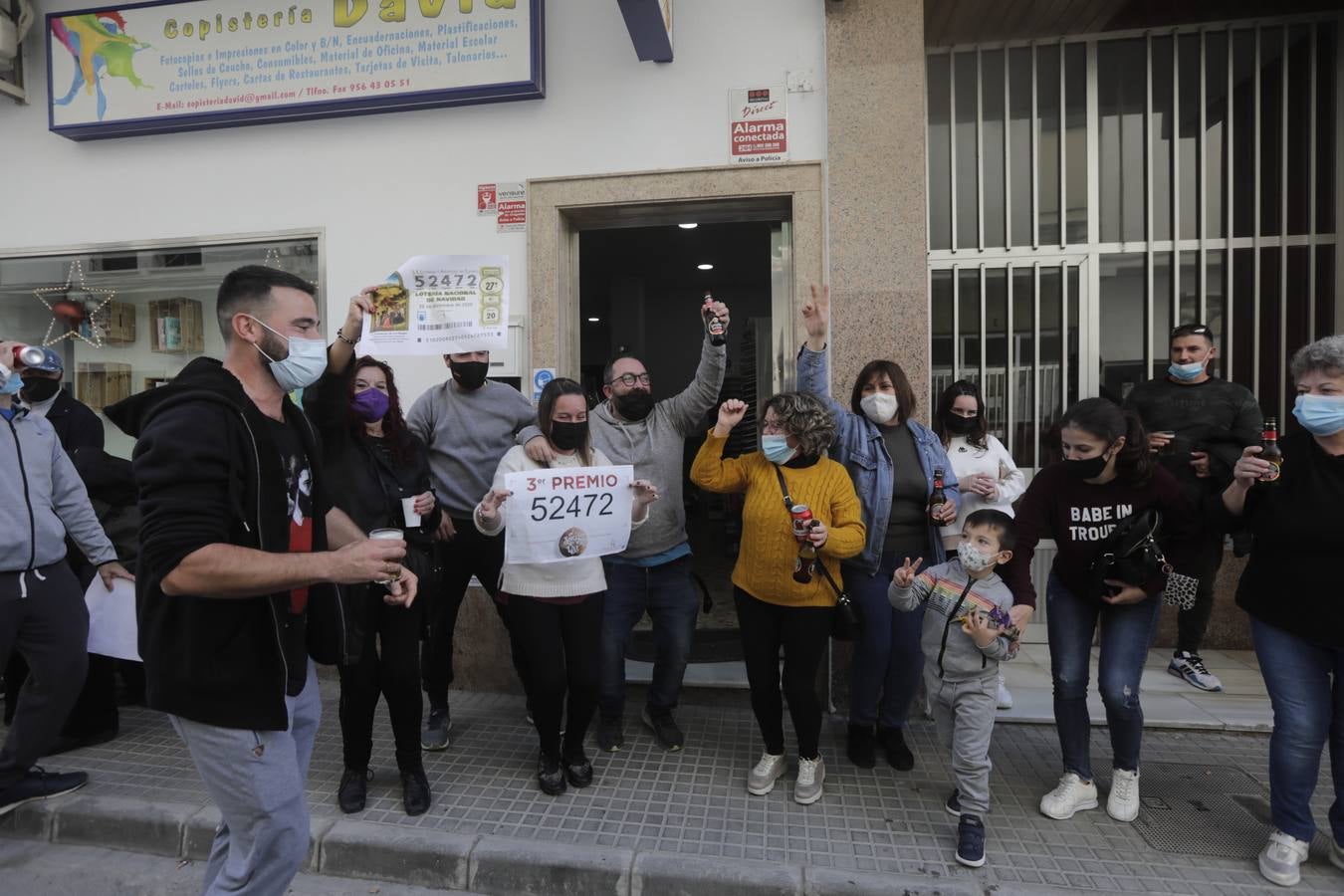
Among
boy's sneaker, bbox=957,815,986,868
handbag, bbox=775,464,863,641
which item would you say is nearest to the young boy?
boy's sneaker, bbox=957,815,986,868

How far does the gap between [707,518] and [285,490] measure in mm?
8738

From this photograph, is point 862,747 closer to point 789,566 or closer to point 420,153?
point 789,566

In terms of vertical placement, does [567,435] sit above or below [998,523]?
above

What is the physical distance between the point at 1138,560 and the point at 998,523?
25.3 inches

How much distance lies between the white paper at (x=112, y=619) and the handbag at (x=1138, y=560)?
4966mm

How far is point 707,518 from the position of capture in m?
10.6

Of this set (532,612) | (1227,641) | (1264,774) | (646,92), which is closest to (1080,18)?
(646,92)

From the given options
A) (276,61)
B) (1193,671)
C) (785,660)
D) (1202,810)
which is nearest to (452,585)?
(785,660)

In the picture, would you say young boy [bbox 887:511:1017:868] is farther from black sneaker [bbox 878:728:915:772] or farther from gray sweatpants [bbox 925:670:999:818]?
black sneaker [bbox 878:728:915:772]

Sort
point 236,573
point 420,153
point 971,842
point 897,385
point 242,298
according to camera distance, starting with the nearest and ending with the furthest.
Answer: point 236,573, point 242,298, point 971,842, point 897,385, point 420,153

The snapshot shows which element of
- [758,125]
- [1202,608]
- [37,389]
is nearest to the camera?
[37,389]

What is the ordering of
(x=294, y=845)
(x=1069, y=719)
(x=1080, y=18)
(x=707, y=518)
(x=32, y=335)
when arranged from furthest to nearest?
(x=707, y=518)
(x=32, y=335)
(x=1080, y=18)
(x=1069, y=719)
(x=294, y=845)

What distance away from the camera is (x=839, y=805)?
3.49 meters

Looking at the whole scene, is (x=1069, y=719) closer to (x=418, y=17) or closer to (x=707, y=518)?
(x=418, y=17)
